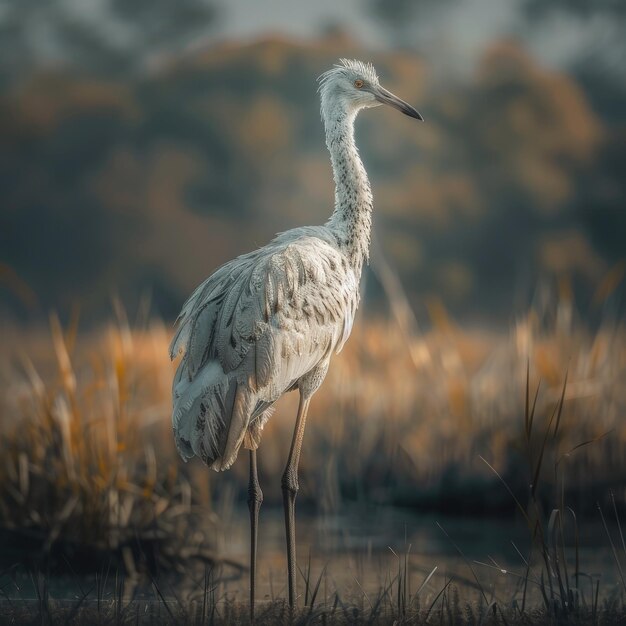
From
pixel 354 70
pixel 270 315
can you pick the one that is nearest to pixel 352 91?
pixel 354 70

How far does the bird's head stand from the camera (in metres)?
5.55

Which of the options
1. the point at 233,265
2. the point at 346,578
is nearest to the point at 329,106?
the point at 233,265

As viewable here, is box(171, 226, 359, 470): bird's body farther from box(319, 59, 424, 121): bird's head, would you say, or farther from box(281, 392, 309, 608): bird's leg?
box(319, 59, 424, 121): bird's head

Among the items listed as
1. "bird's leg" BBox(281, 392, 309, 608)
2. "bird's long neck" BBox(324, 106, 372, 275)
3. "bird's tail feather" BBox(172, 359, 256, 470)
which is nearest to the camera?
"bird's tail feather" BBox(172, 359, 256, 470)

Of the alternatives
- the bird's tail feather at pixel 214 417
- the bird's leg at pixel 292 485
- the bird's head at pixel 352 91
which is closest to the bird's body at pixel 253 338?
the bird's tail feather at pixel 214 417

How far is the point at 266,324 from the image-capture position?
4.76 metres

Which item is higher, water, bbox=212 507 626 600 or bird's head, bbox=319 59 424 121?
bird's head, bbox=319 59 424 121

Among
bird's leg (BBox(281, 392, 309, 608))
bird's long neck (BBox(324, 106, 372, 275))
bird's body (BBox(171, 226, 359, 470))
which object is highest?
bird's long neck (BBox(324, 106, 372, 275))

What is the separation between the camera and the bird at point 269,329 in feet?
15.1

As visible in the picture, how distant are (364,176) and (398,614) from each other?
232 cm

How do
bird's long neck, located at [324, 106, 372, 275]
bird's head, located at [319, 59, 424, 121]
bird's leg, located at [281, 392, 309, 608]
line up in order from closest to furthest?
bird's leg, located at [281, 392, 309, 608] < bird's long neck, located at [324, 106, 372, 275] < bird's head, located at [319, 59, 424, 121]

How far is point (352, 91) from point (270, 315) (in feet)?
4.83

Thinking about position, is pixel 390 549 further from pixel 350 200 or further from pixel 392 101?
pixel 392 101

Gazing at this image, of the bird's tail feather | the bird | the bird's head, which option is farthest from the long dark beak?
the bird's tail feather
